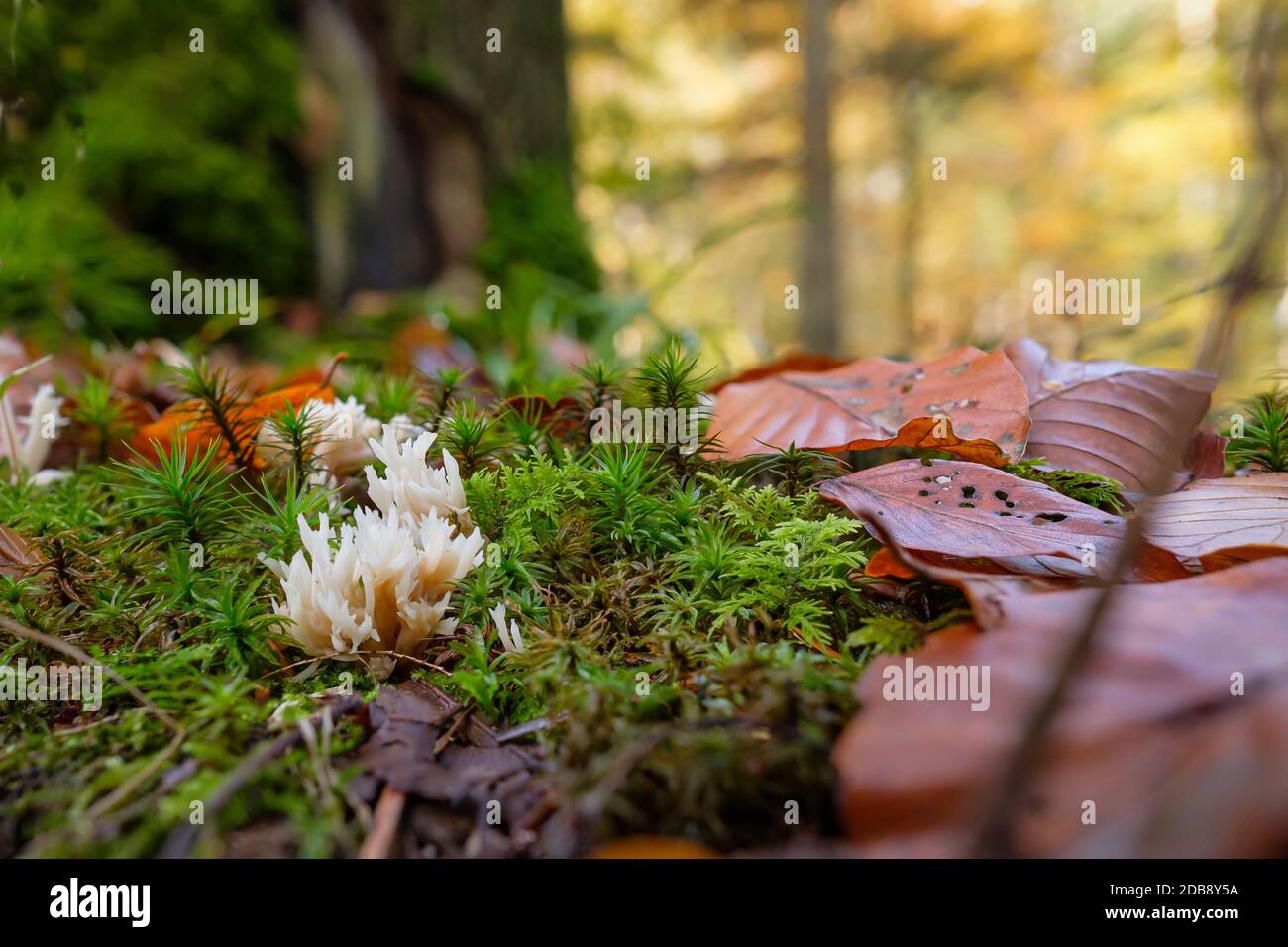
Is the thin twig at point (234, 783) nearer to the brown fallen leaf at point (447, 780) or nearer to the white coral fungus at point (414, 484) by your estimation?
the brown fallen leaf at point (447, 780)

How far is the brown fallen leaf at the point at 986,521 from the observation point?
3.95 feet

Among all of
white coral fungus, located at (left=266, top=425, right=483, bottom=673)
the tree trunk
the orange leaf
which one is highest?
the tree trunk

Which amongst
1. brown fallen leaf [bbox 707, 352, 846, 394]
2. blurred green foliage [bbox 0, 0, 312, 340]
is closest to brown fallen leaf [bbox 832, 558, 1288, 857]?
brown fallen leaf [bbox 707, 352, 846, 394]

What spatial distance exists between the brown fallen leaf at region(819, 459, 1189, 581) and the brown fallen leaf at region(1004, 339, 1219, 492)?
0.94ft

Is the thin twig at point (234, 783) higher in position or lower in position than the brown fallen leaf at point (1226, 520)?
lower

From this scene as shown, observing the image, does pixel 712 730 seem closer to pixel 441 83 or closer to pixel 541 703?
pixel 541 703

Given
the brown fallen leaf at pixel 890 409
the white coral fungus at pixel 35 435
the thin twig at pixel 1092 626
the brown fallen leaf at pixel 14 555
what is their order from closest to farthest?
the thin twig at pixel 1092 626 → the brown fallen leaf at pixel 14 555 → the brown fallen leaf at pixel 890 409 → the white coral fungus at pixel 35 435

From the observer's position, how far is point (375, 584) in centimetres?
124

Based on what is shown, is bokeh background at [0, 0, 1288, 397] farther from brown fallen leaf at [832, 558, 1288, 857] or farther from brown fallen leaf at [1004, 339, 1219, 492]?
brown fallen leaf at [832, 558, 1288, 857]

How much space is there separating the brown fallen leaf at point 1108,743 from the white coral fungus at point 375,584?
27.3 inches

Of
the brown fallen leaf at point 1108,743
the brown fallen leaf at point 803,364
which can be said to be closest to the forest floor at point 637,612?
the brown fallen leaf at point 1108,743

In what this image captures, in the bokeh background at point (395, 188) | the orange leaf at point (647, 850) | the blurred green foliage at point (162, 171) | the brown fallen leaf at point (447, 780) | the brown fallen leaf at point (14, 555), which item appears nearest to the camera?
the orange leaf at point (647, 850)

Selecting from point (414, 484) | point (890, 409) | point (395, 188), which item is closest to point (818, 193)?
point (395, 188)

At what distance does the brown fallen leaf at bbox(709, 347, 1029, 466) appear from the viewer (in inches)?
Answer: 60.4
